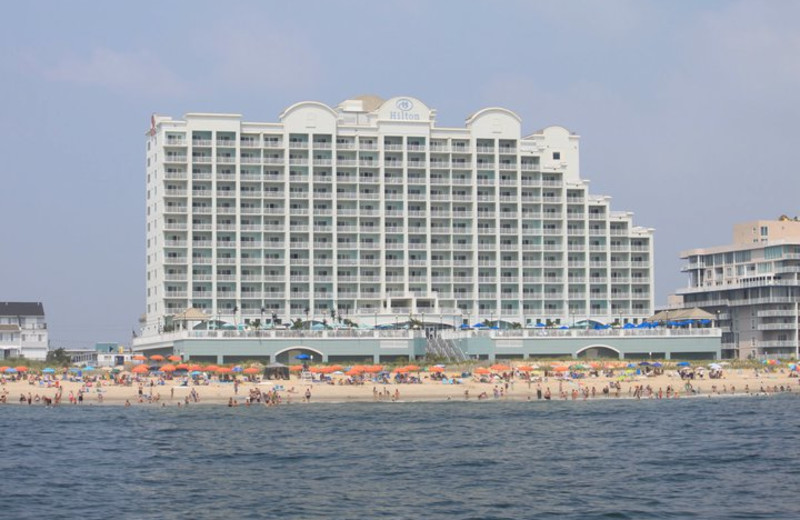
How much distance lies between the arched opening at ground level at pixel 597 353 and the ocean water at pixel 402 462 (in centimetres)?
4126

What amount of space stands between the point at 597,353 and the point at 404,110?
38163 millimetres

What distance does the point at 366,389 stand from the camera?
4102 inches

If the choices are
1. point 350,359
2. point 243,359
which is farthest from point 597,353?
point 243,359

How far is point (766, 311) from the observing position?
5994 inches

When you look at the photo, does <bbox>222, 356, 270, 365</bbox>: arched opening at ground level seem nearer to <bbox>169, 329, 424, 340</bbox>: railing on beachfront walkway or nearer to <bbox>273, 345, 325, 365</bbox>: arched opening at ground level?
<bbox>273, 345, 325, 365</bbox>: arched opening at ground level

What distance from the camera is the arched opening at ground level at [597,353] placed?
13725 cm

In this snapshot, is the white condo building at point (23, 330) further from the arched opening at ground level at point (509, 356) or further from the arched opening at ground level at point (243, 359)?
the arched opening at ground level at point (509, 356)

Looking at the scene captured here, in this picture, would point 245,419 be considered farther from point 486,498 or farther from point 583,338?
point 583,338

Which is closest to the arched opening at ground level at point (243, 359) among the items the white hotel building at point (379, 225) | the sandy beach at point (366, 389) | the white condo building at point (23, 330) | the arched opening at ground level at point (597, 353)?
the sandy beach at point (366, 389)

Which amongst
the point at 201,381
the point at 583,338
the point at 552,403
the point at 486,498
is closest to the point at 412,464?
the point at 486,498

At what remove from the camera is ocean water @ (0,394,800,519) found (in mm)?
50781

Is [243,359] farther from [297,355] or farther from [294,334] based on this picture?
[294,334]

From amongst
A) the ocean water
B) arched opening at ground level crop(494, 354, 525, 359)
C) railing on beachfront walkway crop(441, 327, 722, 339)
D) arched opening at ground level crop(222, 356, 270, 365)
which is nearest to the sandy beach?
the ocean water

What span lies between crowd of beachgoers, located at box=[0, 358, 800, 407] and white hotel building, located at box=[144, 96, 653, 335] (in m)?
26.8
